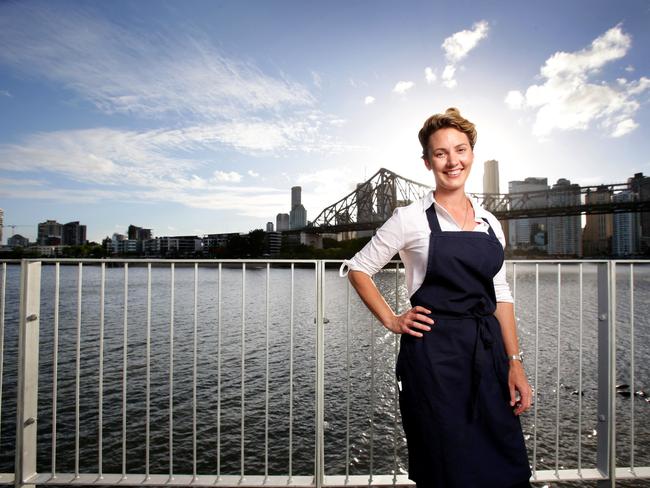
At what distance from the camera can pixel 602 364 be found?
85.4 inches

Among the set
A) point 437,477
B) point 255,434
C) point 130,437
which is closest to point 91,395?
point 130,437

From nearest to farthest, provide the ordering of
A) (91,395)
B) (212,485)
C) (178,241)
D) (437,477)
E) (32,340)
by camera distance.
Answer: (437,477) → (212,485) → (32,340) → (91,395) → (178,241)

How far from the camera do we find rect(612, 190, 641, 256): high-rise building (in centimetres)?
4569

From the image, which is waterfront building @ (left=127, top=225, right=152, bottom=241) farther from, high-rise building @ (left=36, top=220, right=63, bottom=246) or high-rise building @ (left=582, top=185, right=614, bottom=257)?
high-rise building @ (left=582, top=185, right=614, bottom=257)

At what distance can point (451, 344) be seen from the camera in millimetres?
1125

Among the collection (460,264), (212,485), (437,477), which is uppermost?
(460,264)

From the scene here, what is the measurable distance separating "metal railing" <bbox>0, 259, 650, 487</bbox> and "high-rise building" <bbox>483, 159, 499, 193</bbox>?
2520 inches

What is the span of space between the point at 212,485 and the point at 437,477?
→ 125cm

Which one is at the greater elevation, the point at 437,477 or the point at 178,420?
the point at 437,477

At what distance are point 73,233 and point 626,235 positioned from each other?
124 metres

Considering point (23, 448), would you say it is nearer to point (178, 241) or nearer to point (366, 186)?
point (366, 186)

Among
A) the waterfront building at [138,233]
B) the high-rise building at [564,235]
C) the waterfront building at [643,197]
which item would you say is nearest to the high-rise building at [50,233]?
the waterfront building at [138,233]

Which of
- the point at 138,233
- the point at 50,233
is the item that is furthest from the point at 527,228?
the point at 50,233

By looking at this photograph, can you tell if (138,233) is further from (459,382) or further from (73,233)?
(459,382)
